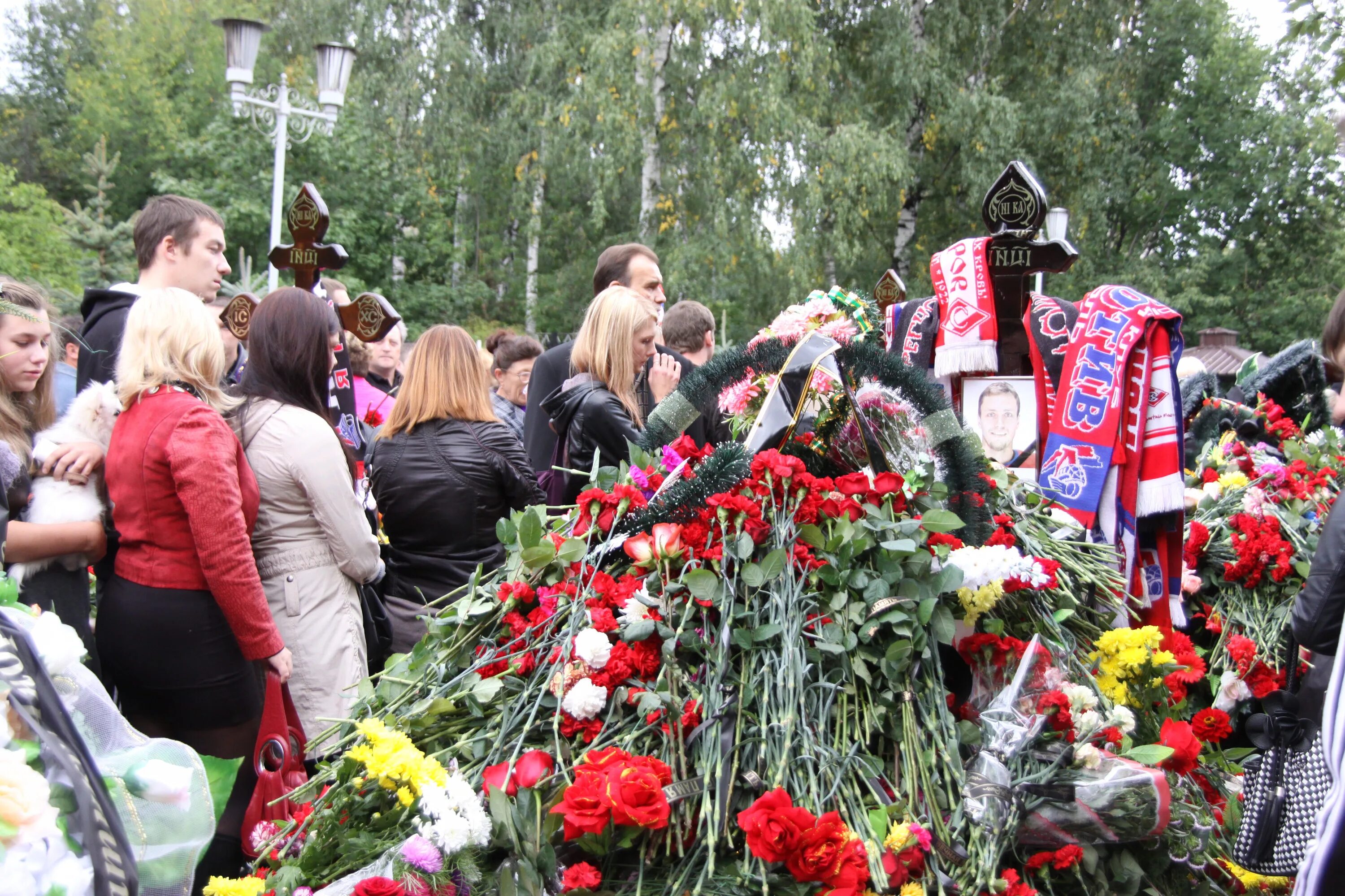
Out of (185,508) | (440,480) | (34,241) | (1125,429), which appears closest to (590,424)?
(440,480)

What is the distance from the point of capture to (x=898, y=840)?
1.66 meters

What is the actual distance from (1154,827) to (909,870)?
1.52 ft

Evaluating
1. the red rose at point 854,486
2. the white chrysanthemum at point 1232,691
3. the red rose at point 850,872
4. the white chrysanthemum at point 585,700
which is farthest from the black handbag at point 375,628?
the white chrysanthemum at point 1232,691

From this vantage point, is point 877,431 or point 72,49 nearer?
point 877,431

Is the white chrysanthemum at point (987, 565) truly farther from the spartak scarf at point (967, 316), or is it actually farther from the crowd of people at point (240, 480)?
the spartak scarf at point (967, 316)

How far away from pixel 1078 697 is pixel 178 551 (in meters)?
2.17

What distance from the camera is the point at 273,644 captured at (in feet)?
9.33

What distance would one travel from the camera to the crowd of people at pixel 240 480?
277cm

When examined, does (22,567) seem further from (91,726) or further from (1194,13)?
(1194,13)

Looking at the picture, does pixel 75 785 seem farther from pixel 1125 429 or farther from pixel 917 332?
pixel 917 332

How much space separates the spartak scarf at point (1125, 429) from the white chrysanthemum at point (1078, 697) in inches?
58.6

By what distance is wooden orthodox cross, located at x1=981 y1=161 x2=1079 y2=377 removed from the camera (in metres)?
3.75

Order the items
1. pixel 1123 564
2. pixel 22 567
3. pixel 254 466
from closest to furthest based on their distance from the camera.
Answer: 1. pixel 22 567
2. pixel 254 466
3. pixel 1123 564

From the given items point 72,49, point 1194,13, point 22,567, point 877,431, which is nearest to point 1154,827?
point 877,431
